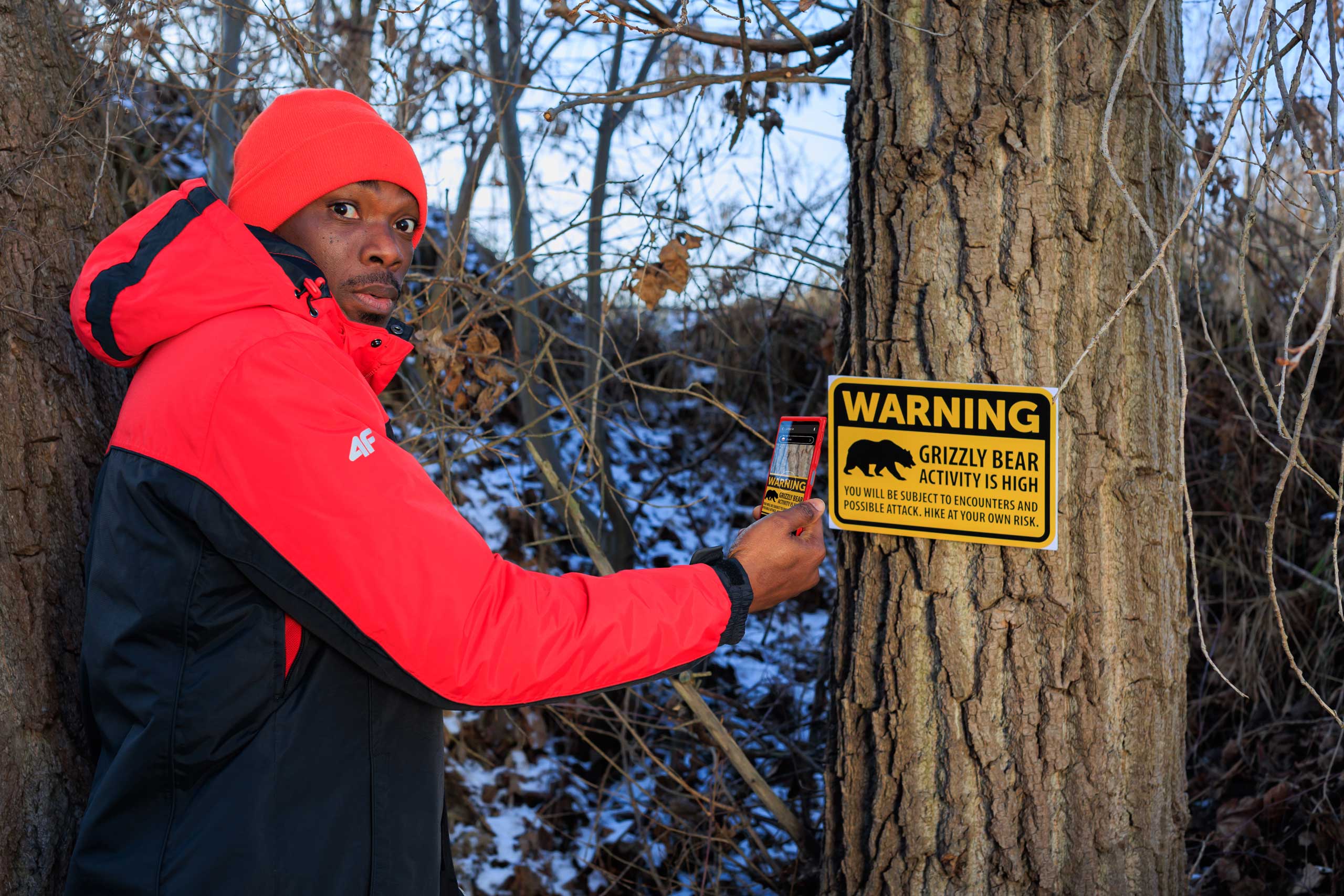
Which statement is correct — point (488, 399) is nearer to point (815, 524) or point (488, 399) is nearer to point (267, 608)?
point (815, 524)

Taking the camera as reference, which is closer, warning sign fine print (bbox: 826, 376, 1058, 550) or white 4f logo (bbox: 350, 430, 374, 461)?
white 4f logo (bbox: 350, 430, 374, 461)

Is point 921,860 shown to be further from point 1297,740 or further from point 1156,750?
point 1297,740

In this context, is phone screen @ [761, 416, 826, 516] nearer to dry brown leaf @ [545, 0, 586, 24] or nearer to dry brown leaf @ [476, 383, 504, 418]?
dry brown leaf @ [545, 0, 586, 24]

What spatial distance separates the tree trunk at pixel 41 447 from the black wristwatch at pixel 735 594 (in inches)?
49.3

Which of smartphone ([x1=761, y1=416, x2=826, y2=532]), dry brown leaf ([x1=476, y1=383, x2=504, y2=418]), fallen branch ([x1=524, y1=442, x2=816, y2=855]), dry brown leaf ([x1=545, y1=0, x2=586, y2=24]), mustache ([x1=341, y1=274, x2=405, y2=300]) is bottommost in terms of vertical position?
fallen branch ([x1=524, y1=442, x2=816, y2=855])

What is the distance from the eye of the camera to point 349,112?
1.78 meters

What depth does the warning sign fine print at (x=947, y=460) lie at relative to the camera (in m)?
1.81

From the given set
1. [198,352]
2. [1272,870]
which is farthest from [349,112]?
[1272,870]

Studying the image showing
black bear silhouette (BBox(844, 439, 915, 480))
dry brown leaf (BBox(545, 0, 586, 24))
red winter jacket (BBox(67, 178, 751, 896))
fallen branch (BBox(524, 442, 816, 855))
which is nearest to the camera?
red winter jacket (BBox(67, 178, 751, 896))

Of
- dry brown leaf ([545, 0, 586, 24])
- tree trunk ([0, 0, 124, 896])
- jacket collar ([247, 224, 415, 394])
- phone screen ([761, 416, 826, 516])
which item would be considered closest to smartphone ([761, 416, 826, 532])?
phone screen ([761, 416, 826, 516])

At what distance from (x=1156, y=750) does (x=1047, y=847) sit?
29cm

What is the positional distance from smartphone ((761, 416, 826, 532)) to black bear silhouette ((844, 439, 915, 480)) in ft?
0.32

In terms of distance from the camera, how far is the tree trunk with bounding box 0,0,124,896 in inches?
69.7

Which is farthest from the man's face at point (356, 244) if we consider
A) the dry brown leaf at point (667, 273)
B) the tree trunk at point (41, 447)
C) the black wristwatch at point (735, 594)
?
the dry brown leaf at point (667, 273)
